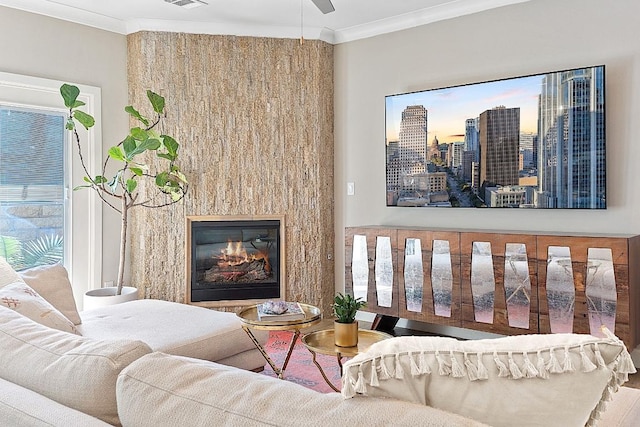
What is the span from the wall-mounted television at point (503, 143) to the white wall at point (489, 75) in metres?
0.14

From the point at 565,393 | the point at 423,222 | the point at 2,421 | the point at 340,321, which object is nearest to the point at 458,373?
the point at 565,393

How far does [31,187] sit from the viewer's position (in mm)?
4184

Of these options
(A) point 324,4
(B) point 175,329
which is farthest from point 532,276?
(B) point 175,329

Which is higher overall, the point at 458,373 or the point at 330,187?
the point at 330,187

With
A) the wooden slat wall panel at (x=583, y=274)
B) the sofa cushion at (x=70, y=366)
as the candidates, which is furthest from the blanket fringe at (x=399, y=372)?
the wooden slat wall panel at (x=583, y=274)

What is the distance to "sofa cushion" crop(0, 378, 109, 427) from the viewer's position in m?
1.05

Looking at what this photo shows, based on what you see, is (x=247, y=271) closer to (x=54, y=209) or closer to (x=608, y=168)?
(x=54, y=209)

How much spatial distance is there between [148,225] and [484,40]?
3.13 metres

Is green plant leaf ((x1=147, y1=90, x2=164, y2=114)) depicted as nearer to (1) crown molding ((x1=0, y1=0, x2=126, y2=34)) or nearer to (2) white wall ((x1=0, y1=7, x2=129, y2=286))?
(2) white wall ((x1=0, y1=7, x2=129, y2=286))

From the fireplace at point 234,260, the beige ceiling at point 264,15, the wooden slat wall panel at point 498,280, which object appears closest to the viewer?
the wooden slat wall panel at point 498,280

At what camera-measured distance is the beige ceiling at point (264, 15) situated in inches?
164

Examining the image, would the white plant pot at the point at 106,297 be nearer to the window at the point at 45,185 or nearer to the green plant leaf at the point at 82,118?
the window at the point at 45,185

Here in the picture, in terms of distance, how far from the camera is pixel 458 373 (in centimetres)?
96

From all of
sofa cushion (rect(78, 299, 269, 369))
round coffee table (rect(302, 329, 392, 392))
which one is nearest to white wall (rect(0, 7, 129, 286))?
sofa cushion (rect(78, 299, 269, 369))
